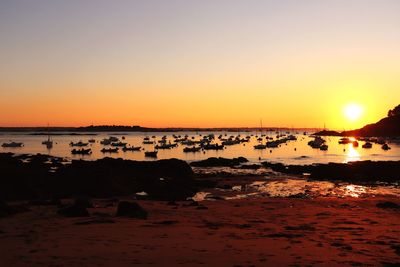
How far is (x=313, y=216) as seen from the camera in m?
19.6

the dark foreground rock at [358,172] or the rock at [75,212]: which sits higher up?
the rock at [75,212]

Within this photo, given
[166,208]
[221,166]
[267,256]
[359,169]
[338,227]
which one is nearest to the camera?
[267,256]

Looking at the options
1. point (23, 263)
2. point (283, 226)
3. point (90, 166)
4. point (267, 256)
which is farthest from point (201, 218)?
point (90, 166)

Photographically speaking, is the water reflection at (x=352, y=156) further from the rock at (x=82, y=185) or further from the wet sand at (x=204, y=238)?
the wet sand at (x=204, y=238)

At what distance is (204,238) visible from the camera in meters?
14.1

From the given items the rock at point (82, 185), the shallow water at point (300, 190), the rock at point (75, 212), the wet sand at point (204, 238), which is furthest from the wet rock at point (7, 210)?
the shallow water at point (300, 190)

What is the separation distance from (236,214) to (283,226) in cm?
350

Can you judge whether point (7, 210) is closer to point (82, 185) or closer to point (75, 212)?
point (75, 212)

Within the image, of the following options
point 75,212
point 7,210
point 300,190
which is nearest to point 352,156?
point 300,190

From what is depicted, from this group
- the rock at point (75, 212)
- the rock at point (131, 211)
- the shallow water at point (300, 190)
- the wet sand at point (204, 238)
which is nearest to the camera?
the wet sand at point (204, 238)

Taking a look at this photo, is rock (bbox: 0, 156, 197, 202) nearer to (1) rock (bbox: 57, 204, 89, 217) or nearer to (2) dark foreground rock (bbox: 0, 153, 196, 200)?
(2) dark foreground rock (bbox: 0, 153, 196, 200)

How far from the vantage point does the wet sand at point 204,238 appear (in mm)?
11367

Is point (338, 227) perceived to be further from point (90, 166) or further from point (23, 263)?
point (90, 166)

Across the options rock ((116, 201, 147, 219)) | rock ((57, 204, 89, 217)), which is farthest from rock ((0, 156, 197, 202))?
rock ((57, 204, 89, 217))
